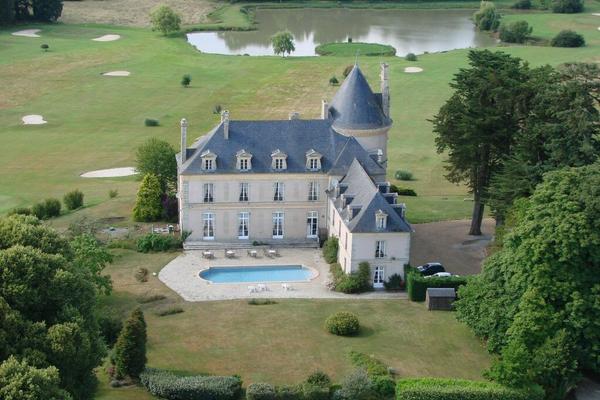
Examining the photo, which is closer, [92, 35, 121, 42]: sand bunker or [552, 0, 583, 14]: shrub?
[92, 35, 121, 42]: sand bunker

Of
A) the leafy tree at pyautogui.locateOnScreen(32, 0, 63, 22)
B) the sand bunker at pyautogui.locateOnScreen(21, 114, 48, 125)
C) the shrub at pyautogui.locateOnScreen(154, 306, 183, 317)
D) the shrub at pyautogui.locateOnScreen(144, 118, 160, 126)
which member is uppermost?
the leafy tree at pyautogui.locateOnScreen(32, 0, 63, 22)

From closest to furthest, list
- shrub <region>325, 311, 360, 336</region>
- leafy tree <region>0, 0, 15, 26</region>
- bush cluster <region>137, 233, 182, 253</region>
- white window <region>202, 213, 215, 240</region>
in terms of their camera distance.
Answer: shrub <region>325, 311, 360, 336</region>, bush cluster <region>137, 233, 182, 253</region>, white window <region>202, 213, 215, 240</region>, leafy tree <region>0, 0, 15, 26</region>

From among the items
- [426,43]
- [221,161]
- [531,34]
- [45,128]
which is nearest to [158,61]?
[45,128]

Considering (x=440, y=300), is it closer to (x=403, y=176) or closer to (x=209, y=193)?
(x=209, y=193)

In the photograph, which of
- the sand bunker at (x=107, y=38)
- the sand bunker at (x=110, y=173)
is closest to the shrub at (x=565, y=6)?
the sand bunker at (x=107, y=38)

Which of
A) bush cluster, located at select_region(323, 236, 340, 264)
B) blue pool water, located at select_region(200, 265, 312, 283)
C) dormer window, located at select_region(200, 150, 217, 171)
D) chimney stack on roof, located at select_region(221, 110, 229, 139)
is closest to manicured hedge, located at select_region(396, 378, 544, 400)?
blue pool water, located at select_region(200, 265, 312, 283)

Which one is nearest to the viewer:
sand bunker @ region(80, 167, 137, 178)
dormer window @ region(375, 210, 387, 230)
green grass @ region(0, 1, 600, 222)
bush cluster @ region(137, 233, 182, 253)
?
dormer window @ region(375, 210, 387, 230)

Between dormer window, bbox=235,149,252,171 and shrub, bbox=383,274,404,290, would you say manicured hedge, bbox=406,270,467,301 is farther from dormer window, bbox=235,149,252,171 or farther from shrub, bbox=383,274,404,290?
dormer window, bbox=235,149,252,171
